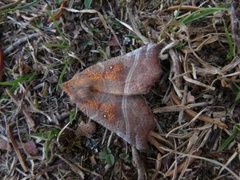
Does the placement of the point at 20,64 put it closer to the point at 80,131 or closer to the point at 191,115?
the point at 80,131

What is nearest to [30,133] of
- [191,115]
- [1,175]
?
[1,175]

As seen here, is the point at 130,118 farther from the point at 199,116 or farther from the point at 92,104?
A: the point at 199,116

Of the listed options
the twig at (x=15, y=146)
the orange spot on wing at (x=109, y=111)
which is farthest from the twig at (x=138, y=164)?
the twig at (x=15, y=146)

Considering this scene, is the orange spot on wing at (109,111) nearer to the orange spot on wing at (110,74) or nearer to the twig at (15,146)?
the orange spot on wing at (110,74)

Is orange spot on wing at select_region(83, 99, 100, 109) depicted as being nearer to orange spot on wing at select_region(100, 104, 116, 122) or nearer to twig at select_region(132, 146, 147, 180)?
orange spot on wing at select_region(100, 104, 116, 122)

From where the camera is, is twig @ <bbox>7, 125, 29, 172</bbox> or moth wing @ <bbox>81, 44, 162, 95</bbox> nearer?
moth wing @ <bbox>81, 44, 162, 95</bbox>

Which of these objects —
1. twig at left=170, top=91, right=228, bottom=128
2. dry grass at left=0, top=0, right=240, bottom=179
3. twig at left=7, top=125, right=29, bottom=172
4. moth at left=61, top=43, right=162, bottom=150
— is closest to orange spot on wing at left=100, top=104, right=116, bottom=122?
moth at left=61, top=43, right=162, bottom=150

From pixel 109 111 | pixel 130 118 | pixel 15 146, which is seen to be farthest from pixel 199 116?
pixel 15 146
